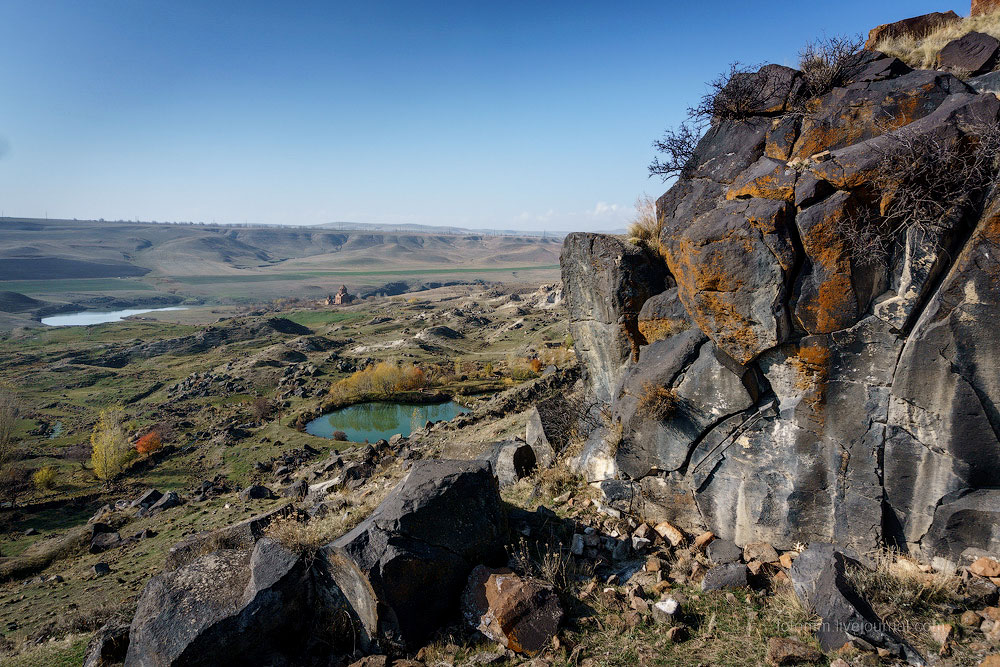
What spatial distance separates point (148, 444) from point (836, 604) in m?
40.0

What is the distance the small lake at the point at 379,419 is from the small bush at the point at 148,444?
9.70 m

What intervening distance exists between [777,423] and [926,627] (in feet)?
9.80

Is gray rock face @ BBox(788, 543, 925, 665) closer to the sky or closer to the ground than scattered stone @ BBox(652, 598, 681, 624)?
closer to the sky

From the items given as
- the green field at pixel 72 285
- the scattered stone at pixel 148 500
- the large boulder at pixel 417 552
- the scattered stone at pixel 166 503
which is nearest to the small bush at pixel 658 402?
the large boulder at pixel 417 552

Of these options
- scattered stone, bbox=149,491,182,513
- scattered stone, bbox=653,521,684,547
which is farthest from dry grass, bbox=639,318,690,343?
scattered stone, bbox=149,491,182,513

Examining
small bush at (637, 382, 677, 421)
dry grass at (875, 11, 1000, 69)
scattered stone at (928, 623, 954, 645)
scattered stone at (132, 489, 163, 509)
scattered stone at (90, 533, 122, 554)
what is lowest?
scattered stone at (132, 489, 163, 509)

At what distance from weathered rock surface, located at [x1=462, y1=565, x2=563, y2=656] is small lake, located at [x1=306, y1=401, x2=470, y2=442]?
1171 inches

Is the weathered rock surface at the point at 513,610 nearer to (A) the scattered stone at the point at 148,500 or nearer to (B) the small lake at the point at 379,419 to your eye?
(A) the scattered stone at the point at 148,500

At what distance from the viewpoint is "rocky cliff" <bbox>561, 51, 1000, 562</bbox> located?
665cm

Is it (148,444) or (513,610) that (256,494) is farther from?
(148,444)

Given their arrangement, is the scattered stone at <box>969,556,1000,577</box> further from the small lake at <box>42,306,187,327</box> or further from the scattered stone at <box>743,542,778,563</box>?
the small lake at <box>42,306,187,327</box>

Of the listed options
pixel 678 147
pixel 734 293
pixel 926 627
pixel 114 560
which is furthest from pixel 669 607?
pixel 114 560

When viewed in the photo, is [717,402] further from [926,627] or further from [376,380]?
[376,380]

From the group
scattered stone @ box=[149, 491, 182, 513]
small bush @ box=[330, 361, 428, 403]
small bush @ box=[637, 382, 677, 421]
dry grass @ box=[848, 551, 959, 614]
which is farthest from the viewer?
small bush @ box=[330, 361, 428, 403]
